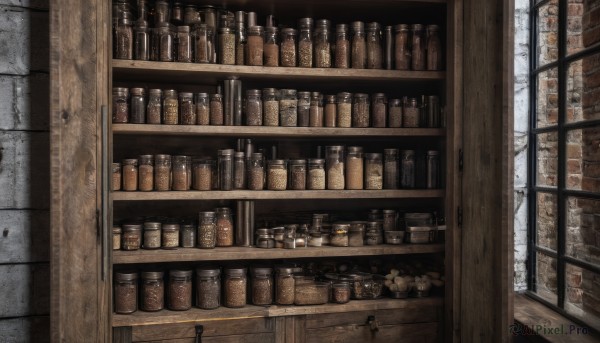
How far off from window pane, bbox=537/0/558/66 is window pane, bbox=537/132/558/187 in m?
0.32

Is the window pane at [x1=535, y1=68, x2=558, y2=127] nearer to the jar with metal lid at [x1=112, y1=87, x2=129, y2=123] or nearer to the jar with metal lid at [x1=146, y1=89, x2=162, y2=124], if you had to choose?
the jar with metal lid at [x1=146, y1=89, x2=162, y2=124]

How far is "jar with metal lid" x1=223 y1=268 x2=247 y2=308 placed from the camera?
2.10 metres

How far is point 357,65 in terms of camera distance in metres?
2.22

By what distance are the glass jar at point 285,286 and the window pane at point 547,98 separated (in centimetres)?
122

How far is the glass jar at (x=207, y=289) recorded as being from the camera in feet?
6.82

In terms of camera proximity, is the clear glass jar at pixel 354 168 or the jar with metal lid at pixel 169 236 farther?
the clear glass jar at pixel 354 168

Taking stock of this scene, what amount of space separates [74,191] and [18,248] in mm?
530

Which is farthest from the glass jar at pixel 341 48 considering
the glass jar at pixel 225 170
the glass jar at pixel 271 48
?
the glass jar at pixel 225 170

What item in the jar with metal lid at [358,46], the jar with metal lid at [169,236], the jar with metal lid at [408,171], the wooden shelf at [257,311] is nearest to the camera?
the wooden shelf at [257,311]

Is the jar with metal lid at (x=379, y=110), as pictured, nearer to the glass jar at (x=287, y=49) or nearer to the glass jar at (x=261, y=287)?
the glass jar at (x=287, y=49)

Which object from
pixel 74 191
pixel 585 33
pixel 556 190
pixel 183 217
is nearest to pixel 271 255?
pixel 183 217

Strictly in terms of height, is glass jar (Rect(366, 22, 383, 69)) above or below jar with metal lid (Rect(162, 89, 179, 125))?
above

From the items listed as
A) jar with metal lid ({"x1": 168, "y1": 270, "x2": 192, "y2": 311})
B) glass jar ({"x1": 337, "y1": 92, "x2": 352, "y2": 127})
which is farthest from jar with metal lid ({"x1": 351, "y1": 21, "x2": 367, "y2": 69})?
jar with metal lid ({"x1": 168, "y1": 270, "x2": 192, "y2": 311})

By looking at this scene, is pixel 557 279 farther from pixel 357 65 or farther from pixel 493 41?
pixel 357 65
